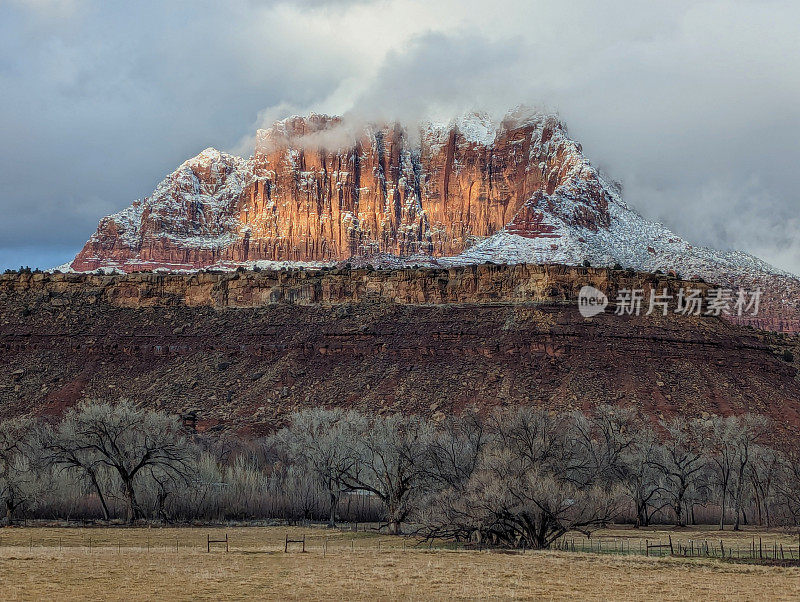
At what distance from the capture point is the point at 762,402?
9181cm

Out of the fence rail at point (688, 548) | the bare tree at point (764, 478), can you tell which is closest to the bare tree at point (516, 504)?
the fence rail at point (688, 548)

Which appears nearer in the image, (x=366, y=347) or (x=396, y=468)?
(x=396, y=468)

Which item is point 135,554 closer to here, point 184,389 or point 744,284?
point 184,389

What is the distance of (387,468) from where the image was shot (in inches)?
2442

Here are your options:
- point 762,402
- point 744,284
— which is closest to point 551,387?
point 762,402

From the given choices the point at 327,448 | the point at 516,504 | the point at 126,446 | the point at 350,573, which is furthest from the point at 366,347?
the point at 350,573

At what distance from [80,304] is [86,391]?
58.0ft

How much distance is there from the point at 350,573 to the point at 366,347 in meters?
64.6

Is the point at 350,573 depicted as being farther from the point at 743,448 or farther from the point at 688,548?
the point at 743,448

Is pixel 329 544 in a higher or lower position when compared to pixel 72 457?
lower

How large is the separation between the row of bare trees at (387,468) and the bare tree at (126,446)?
0.46ft

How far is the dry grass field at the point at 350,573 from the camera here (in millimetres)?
32688

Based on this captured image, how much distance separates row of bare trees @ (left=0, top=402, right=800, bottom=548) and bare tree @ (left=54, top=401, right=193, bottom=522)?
0.46 ft

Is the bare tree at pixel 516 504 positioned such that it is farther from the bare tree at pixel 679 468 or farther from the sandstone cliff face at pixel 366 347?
the sandstone cliff face at pixel 366 347
